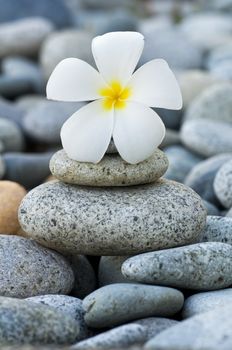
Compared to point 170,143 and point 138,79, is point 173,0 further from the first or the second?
point 138,79

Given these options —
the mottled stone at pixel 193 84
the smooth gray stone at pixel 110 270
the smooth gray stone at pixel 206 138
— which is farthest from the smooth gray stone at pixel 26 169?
the mottled stone at pixel 193 84

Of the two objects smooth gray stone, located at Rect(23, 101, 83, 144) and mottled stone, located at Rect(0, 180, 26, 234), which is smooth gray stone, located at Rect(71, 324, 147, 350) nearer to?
mottled stone, located at Rect(0, 180, 26, 234)

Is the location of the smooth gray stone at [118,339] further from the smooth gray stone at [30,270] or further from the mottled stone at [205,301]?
the smooth gray stone at [30,270]

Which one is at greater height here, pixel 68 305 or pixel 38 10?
pixel 68 305

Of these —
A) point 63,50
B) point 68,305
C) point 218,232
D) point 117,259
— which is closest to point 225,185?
point 218,232

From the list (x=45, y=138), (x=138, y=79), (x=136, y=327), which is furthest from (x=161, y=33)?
(x=136, y=327)

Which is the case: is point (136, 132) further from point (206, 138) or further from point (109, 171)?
point (206, 138)

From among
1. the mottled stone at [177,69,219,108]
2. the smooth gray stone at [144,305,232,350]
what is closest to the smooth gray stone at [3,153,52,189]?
the mottled stone at [177,69,219,108]
